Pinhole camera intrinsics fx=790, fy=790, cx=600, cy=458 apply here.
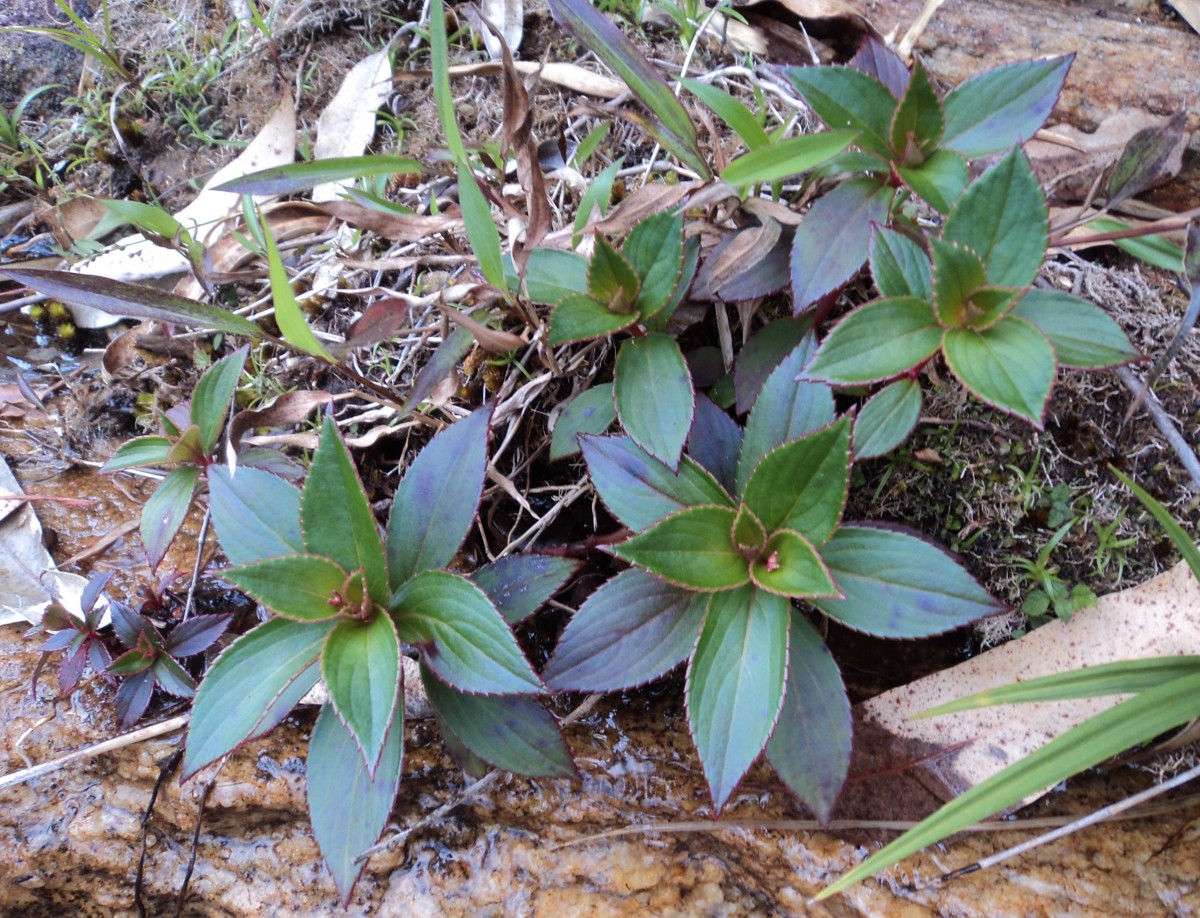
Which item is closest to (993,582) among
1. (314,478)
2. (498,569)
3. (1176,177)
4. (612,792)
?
(612,792)

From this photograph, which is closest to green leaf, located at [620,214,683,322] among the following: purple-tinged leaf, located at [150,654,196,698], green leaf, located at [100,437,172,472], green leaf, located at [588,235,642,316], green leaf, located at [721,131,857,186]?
green leaf, located at [588,235,642,316]

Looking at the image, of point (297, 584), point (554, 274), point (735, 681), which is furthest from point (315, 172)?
point (735, 681)

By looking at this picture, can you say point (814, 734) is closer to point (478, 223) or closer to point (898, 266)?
point (898, 266)

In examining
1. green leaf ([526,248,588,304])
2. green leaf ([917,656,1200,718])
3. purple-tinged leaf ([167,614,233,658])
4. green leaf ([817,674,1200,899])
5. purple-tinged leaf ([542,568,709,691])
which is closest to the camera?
green leaf ([817,674,1200,899])

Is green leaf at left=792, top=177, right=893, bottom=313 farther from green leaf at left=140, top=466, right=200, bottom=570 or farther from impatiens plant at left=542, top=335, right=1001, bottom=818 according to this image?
green leaf at left=140, top=466, right=200, bottom=570

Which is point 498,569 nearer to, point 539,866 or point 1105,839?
point 539,866
